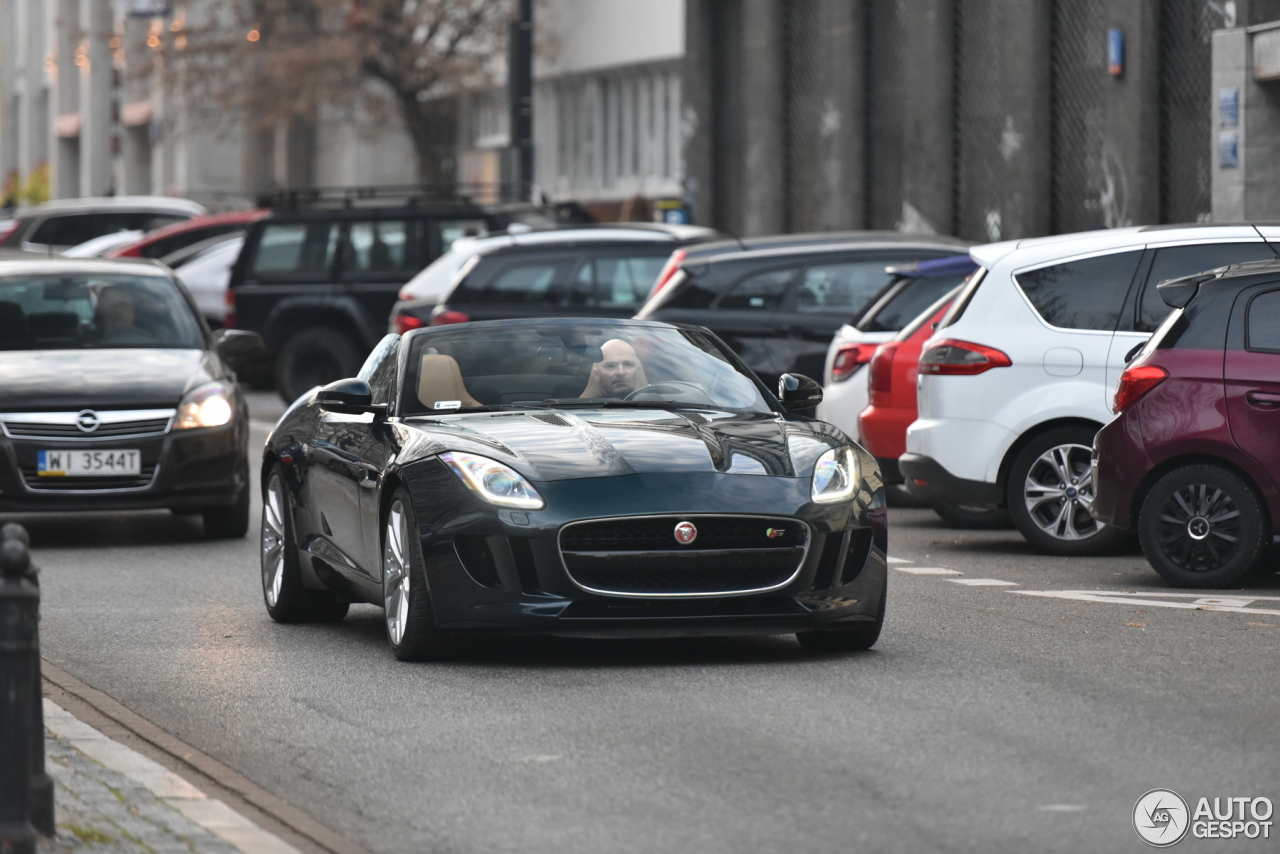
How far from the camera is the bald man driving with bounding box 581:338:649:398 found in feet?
31.8

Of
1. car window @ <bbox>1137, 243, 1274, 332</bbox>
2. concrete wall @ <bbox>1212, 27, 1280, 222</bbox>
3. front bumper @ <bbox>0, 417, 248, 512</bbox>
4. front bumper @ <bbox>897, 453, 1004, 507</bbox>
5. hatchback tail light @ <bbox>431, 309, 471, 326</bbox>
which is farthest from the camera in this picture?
concrete wall @ <bbox>1212, 27, 1280, 222</bbox>

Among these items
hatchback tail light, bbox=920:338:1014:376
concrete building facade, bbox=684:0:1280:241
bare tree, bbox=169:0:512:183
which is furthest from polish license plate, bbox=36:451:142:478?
bare tree, bbox=169:0:512:183

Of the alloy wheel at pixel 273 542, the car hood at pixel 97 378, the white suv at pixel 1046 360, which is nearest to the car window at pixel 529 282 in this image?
the car hood at pixel 97 378

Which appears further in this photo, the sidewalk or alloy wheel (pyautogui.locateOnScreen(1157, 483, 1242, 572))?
alloy wheel (pyautogui.locateOnScreen(1157, 483, 1242, 572))

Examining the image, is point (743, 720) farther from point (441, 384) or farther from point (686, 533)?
point (441, 384)

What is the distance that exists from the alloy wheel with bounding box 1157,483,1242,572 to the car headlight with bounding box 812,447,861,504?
2767 mm

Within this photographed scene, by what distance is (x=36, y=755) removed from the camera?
5.82 meters

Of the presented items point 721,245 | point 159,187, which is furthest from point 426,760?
point 159,187

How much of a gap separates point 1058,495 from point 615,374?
3.94 metres

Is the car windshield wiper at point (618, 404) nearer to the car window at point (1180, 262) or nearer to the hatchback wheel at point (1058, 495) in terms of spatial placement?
the hatchback wheel at point (1058, 495)

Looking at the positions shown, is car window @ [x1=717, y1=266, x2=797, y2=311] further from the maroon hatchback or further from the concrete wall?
the concrete wall

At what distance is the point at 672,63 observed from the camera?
39.3 meters

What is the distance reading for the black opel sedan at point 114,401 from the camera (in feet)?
44.2

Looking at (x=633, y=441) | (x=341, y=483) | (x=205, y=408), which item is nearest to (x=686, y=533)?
(x=633, y=441)
